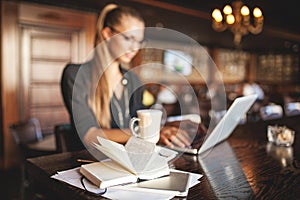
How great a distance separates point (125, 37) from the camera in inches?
55.5

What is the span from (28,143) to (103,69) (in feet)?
3.67

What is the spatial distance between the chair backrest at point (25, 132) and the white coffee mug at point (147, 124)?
4.69 feet

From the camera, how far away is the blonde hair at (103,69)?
1423mm

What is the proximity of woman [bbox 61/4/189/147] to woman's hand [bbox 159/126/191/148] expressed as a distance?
17cm

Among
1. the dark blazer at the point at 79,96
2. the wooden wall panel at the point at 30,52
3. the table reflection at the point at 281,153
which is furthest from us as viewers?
the wooden wall panel at the point at 30,52

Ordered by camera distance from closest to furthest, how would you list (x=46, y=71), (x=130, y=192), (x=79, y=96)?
(x=130, y=192) < (x=79, y=96) < (x=46, y=71)

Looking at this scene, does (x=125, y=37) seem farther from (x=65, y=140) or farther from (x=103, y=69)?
(x=65, y=140)

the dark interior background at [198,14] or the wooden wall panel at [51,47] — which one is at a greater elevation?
the dark interior background at [198,14]

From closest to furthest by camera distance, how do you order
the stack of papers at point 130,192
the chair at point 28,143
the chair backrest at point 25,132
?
the stack of papers at point 130,192 → the chair at point 28,143 → the chair backrest at point 25,132

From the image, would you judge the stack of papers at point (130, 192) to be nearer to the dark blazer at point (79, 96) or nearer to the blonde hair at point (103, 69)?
the dark blazer at point (79, 96)

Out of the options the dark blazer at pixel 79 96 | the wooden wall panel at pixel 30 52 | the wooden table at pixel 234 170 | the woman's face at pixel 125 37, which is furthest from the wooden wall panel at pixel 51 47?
the wooden table at pixel 234 170

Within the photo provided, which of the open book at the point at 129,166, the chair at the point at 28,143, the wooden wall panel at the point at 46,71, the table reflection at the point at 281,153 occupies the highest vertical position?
the wooden wall panel at the point at 46,71

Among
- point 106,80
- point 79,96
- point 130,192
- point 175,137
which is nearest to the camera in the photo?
point 130,192

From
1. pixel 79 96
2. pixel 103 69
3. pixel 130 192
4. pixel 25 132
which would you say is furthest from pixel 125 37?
pixel 25 132
